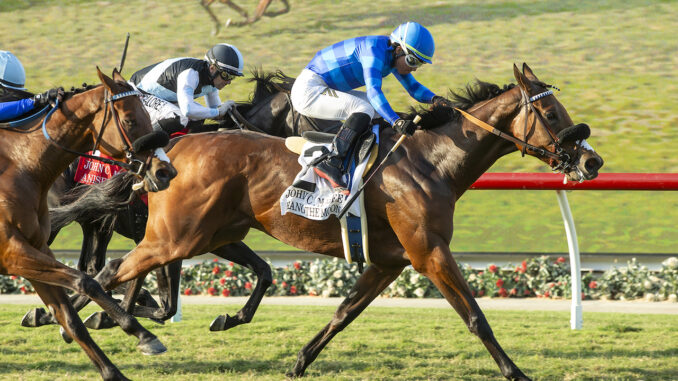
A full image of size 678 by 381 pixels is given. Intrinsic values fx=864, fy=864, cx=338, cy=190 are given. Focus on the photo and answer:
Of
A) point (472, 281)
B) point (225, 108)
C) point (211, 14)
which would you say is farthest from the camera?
point (211, 14)

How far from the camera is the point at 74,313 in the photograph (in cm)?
374

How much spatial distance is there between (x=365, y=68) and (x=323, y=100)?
341 millimetres

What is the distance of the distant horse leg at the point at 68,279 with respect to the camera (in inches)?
140

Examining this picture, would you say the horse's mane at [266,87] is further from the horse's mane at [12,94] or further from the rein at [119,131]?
the rein at [119,131]

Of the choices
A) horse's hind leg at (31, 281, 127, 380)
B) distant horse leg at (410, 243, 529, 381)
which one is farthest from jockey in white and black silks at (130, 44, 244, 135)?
distant horse leg at (410, 243, 529, 381)

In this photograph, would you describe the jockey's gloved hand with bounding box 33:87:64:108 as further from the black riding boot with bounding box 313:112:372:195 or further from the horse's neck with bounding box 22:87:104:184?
the black riding boot with bounding box 313:112:372:195

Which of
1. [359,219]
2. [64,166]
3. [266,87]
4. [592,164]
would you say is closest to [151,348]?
[64,166]

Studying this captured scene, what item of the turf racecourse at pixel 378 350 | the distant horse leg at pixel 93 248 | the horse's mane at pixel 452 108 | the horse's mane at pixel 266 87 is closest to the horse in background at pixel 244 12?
the horse's mane at pixel 266 87

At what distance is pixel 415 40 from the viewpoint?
4172 mm

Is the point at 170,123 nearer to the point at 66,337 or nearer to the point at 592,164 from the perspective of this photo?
the point at 66,337


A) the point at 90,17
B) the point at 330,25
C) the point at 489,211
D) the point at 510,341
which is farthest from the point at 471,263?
the point at 90,17

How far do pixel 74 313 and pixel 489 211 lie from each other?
6.69 metres

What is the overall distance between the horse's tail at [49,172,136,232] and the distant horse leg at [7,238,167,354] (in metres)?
1.05

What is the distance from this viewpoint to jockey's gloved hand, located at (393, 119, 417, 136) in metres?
3.98
